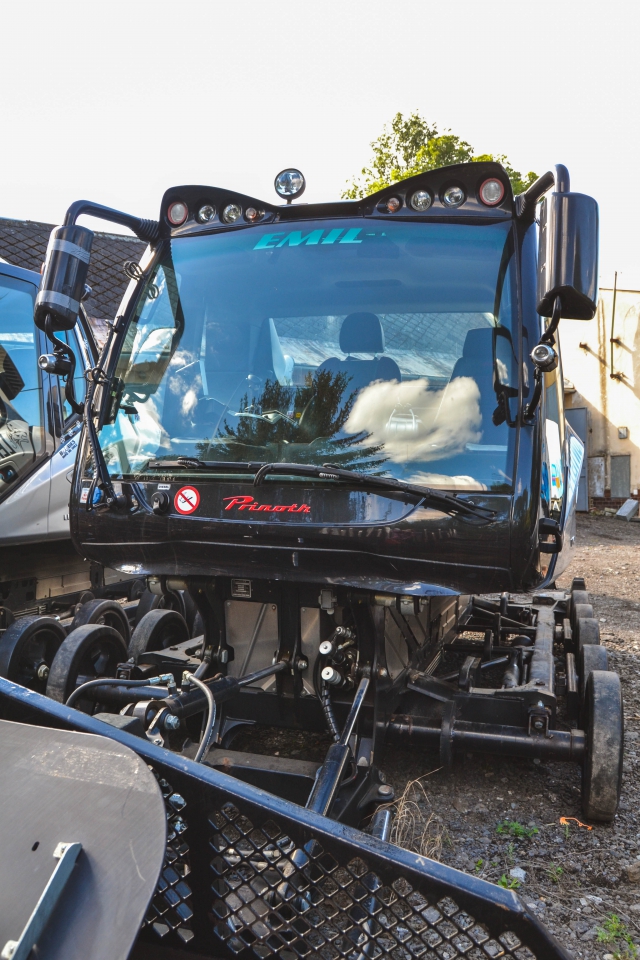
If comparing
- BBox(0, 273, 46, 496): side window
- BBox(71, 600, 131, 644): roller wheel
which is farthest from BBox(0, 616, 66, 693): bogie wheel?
BBox(0, 273, 46, 496): side window

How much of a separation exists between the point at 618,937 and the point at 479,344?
2.23 metres

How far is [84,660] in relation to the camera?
4016 mm

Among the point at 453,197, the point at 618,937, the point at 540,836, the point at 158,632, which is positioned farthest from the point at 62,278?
the point at 618,937

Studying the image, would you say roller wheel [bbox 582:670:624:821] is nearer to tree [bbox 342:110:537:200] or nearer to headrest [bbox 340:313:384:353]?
headrest [bbox 340:313:384:353]

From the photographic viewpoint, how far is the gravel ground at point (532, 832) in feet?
9.36

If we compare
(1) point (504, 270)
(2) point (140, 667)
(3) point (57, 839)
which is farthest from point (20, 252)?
(3) point (57, 839)

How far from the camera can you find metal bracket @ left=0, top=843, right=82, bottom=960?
4.68ft

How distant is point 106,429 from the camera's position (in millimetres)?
3781

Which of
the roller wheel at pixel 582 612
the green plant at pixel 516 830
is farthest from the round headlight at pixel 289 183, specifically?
the roller wheel at pixel 582 612

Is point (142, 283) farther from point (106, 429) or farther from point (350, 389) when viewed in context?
point (350, 389)

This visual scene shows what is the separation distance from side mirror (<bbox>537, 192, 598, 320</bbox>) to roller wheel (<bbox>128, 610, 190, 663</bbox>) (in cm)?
274

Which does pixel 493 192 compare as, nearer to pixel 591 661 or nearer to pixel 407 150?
pixel 591 661

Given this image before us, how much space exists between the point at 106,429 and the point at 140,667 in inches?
46.5

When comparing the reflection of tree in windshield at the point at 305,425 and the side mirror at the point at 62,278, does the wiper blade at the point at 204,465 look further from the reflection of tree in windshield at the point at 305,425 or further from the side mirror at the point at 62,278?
the side mirror at the point at 62,278
